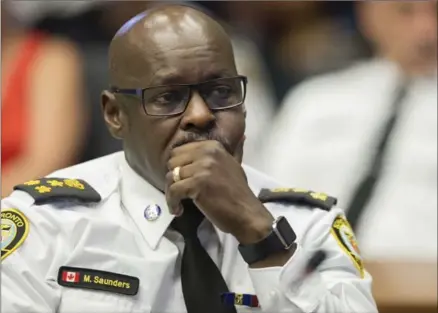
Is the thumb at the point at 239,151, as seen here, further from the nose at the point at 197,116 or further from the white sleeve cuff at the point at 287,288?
the white sleeve cuff at the point at 287,288

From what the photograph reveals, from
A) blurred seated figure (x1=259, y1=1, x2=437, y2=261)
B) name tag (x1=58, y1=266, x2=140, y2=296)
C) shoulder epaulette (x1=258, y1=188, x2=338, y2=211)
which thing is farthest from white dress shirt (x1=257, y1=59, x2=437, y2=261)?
name tag (x1=58, y1=266, x2=140, y2=296)

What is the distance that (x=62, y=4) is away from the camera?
7.18 feet

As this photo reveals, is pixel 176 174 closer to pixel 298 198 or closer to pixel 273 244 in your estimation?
pixel 273 244

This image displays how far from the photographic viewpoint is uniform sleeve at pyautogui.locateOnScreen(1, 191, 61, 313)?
106cm

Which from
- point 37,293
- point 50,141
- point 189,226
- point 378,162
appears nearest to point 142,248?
point 189,226

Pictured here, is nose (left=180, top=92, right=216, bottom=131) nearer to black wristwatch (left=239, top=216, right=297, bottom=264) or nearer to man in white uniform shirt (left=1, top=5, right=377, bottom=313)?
man in white uniform shirt (left=1, top=5, right=377, bottom=313)

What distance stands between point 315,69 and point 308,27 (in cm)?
13

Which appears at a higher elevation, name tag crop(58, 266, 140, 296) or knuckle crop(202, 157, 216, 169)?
knuckle crop(202, 157, 216, 169)

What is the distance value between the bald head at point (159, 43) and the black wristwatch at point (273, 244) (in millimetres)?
284

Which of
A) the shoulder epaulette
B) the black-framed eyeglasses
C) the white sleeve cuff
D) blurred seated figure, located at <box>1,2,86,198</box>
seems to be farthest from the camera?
blurred seated figure, located at <box>1,2,86,198</box>

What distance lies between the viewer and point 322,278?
1.14 m

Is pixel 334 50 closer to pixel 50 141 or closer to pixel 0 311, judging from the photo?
pixel 50 141

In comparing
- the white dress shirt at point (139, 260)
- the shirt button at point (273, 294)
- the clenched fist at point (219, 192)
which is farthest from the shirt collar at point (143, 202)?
the shirt button at point (273, 294)

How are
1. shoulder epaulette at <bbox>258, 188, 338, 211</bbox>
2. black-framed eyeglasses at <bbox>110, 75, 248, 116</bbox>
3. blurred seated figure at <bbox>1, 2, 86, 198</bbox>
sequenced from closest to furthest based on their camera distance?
1. black-framed eyeglasses at <bbox>110, 75, 248, 116</bbox>
2. shoulder epaulette at <bbox>258, 188, 338, 211</bbox>
3. blurred seated figure at <bbox>1, 2, 86, 198</bbox>
